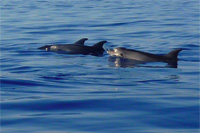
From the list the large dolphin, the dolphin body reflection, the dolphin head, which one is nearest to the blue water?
the dolphin body reflection

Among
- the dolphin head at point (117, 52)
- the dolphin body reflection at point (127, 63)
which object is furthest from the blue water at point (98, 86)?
the dolphin head at point (117, 52)

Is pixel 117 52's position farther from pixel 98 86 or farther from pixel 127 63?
pixel 98 86

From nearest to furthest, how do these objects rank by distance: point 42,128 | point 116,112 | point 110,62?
point 42,128 → point 116,112 → point 110,62

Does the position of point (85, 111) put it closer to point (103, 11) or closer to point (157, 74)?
point (157, 74)

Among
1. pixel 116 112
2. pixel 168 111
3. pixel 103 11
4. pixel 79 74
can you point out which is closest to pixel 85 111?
pixel 116 112

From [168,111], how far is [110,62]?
7.52 meters

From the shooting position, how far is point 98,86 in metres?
11.3

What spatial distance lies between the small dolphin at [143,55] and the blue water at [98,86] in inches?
10.6

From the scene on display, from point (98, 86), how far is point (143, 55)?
5.44 meters

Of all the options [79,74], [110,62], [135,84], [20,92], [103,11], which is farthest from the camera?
[103,11]

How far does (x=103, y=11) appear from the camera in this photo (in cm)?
3725

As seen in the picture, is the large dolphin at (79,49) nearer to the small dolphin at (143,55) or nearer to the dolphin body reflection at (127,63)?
the small dolphin at (143,55)

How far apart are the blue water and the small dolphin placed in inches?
10.6

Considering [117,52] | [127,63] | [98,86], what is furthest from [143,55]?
[98,86]
